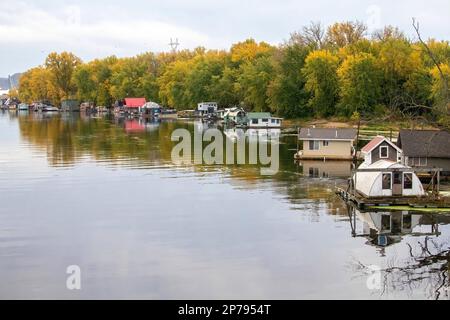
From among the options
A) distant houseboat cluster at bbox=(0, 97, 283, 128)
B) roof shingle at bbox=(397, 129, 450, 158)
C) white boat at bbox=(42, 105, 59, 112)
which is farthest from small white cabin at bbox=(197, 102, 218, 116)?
roof shingle at bbox=(397, 129, 450, 158)

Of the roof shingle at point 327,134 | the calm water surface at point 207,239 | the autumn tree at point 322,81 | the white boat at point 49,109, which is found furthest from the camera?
the white boat at point 49,109

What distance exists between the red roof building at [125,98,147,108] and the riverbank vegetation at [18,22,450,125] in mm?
4939

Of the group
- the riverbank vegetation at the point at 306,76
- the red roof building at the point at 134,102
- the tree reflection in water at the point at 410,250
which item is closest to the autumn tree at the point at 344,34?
the riverbank vegetation at the point at 306,76

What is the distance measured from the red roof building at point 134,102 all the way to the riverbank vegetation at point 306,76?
494 cm

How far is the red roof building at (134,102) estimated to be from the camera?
150m

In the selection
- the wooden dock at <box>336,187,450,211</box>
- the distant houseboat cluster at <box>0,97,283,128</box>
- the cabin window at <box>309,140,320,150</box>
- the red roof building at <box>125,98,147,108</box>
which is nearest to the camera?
the wooden dock at <box>336,187,450,211</box>

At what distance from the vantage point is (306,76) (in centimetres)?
9994

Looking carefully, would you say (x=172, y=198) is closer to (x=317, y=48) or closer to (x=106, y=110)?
(x=317, y=48)

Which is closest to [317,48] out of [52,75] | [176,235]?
[176,235]

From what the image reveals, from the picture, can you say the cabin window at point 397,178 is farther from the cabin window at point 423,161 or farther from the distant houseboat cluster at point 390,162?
the cabin window at point 423,161

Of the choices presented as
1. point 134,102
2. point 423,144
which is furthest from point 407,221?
point 134,102

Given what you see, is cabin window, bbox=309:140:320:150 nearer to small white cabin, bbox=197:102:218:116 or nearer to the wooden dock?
the wooden dock

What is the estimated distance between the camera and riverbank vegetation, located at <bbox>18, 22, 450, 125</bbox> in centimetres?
9050

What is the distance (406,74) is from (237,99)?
45.8m
